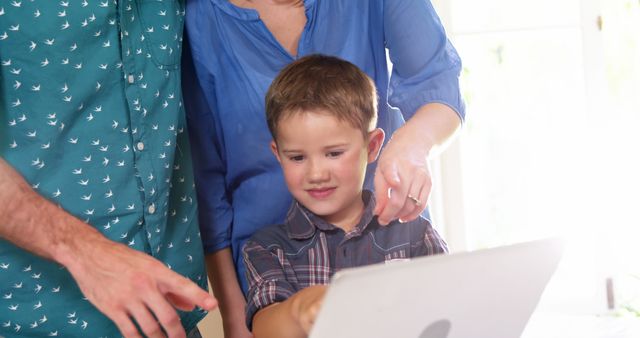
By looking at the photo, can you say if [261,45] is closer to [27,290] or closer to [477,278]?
[27,290]

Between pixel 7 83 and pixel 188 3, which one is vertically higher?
pixel 188 3

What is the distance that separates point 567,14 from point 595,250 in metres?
1.16

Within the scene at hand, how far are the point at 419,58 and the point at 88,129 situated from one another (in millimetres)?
666

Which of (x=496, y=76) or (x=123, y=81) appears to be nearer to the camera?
(x=123, y=81)

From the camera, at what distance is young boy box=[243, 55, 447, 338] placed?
1.52 m

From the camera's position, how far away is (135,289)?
1102mm

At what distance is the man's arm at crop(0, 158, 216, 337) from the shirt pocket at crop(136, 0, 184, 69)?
1.21ft

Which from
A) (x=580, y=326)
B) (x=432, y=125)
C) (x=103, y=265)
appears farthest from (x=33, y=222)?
(x=580, y=326)

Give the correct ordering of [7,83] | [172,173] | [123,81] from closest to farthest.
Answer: [7,83] < [123,81] < [172,173]

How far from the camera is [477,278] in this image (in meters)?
1.06

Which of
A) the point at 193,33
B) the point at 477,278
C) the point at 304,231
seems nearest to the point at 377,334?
the point at 477,278

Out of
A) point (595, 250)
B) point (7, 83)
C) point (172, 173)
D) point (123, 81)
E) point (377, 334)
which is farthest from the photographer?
point (595, 250)

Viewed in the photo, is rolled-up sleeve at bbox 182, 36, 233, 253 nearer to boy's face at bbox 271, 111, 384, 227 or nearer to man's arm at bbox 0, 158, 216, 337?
boy's face at bbox 271, 111, 384, 227

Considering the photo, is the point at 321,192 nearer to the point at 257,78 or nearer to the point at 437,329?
the point at 257,78
